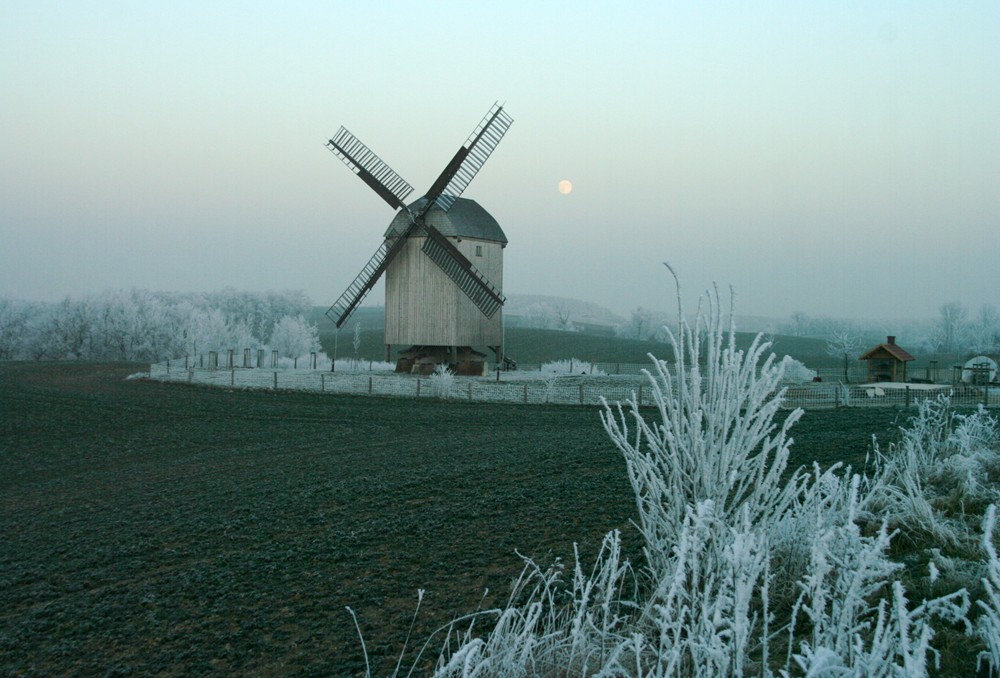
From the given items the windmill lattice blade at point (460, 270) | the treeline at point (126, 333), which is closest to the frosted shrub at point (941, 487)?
the windmill lattice blade at point (460, 270)

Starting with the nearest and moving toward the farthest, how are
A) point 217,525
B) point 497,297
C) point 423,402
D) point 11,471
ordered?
point 217,525
point 11,471
point 423,402
point 497,297

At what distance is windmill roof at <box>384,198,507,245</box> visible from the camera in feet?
98.9

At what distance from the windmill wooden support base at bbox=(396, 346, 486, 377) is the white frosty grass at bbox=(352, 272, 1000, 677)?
79.2ft

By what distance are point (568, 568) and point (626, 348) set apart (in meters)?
69.2

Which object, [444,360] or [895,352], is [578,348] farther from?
[444,360]

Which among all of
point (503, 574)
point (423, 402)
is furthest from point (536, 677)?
point (423, 402)

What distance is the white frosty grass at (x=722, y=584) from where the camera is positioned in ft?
12.2

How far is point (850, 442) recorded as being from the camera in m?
13.8

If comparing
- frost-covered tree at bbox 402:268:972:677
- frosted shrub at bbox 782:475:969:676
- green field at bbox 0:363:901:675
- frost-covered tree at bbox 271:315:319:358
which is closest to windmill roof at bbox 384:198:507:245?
green field at bbox 0:363:901:675

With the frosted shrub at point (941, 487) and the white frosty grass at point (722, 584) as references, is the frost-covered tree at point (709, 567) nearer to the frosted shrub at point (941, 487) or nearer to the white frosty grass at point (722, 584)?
the white frosty grass at point (722, 584)

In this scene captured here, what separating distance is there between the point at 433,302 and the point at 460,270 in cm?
183

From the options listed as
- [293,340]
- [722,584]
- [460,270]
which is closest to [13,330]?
[293,340]

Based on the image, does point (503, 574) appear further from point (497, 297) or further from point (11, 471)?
point (497, 297)

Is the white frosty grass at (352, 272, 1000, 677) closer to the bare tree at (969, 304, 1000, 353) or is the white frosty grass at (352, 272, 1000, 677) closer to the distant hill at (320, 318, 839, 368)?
the distant hill at (320, 318, 839, 368)
